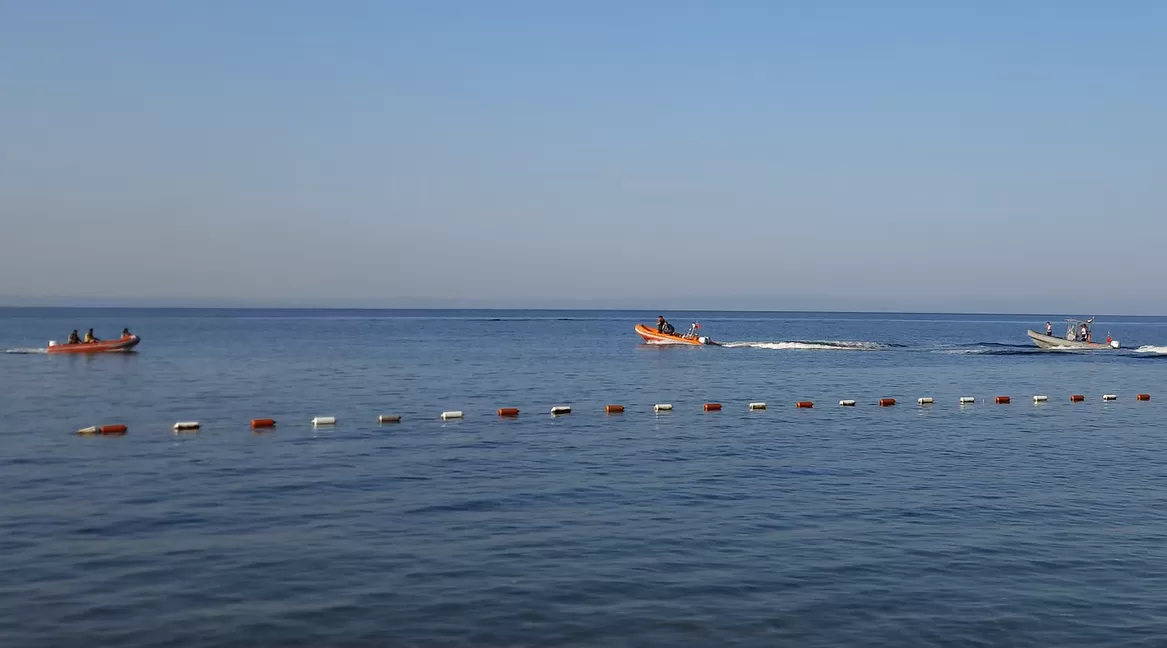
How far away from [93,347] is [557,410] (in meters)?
46.3

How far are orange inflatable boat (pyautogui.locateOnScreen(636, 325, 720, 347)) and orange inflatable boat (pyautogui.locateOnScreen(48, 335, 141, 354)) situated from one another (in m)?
42.2

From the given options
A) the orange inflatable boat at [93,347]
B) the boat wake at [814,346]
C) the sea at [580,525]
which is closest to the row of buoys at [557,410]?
the sea at [580,525]

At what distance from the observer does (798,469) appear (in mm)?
24312

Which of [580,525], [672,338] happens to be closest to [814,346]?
[672,338]

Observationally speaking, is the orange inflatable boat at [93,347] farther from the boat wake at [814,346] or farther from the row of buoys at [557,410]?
the boat wake at [814,346]

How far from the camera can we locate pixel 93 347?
6894 centimetres

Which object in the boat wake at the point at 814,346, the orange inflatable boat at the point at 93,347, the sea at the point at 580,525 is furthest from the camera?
the boat wake at the point at 814,346

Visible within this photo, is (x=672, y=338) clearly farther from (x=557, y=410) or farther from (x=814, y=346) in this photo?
(x=557, y=410)

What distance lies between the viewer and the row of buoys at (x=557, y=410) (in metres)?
29.7

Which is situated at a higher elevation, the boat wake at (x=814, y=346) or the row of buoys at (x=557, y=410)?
the boat wake at (x=814, y=346)

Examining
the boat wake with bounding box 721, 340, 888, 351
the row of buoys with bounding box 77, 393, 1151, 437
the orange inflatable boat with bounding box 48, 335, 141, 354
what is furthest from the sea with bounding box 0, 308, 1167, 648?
the boat wake with bounding box 721, 340, 888, 351

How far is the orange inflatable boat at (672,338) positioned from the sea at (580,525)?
46.7 meters

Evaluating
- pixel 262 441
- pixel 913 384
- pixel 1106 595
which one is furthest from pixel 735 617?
pixel 913 384

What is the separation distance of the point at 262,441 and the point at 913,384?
34906mm
